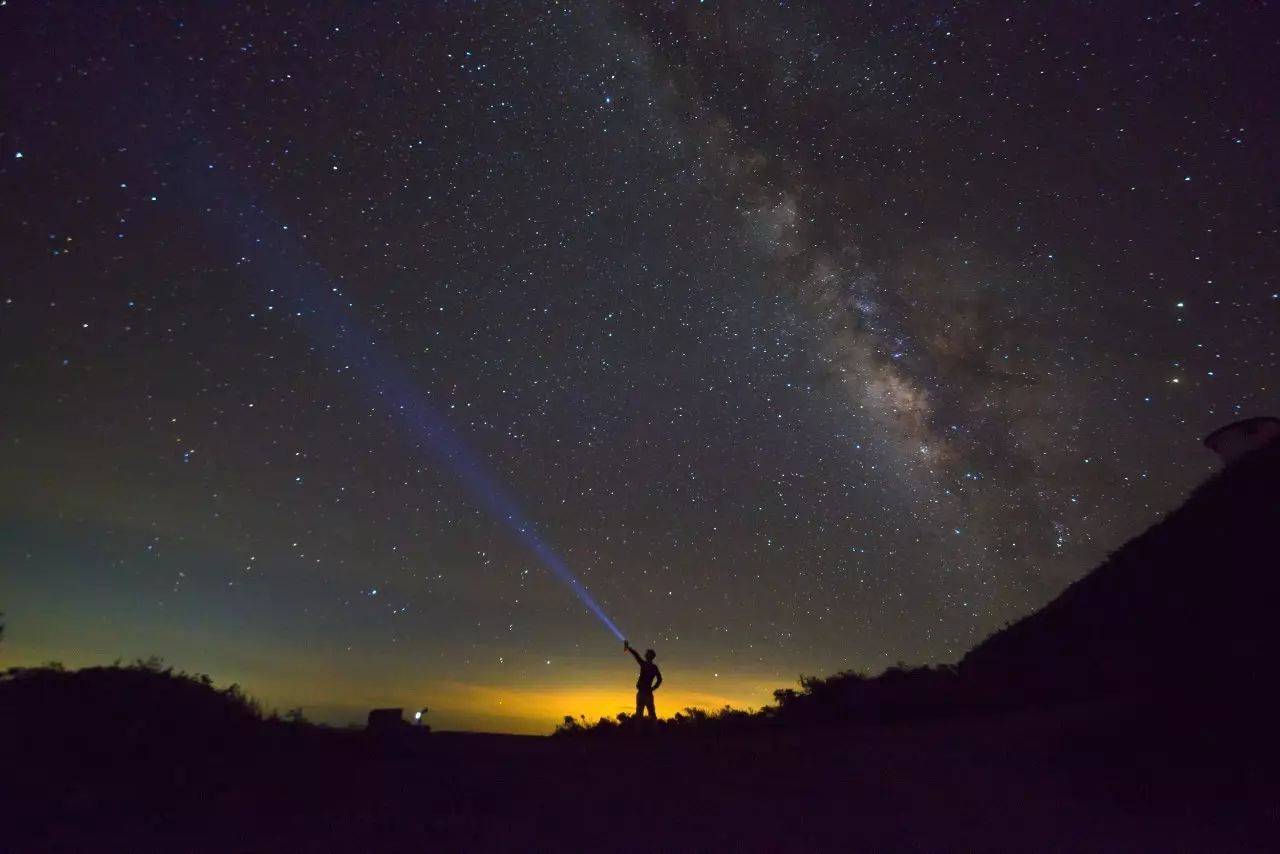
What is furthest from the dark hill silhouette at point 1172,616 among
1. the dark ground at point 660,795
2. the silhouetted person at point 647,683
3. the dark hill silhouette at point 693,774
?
the silhouetted person at point 647,683

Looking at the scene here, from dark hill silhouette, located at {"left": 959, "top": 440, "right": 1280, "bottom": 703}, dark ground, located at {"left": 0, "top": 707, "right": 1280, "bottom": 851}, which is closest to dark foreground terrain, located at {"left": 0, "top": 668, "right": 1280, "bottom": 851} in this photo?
dark ground, located at {"left": 0, "top": 707, "right": 1280, "bottom": 851}

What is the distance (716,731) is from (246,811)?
8913 millimetres

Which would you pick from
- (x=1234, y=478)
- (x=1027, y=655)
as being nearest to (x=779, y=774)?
(x=1027, y=655)

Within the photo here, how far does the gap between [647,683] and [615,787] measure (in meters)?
4.78

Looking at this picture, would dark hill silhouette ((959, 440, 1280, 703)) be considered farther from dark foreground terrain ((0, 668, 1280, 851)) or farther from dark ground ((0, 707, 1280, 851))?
dark ground ((0, 707, 1280, 851))

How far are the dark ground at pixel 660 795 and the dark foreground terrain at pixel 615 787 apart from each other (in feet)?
0.10

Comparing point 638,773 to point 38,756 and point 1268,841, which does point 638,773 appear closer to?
point 1268,841

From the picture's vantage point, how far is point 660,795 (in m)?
8.36

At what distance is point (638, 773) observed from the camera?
Result: 9.31 metres

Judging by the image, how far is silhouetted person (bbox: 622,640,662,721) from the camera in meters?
13.4

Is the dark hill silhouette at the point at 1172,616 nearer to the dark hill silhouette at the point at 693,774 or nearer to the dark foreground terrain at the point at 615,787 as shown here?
the dark hill silhouette at the point at 693,774

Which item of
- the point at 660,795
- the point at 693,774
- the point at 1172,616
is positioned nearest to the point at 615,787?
the point at 660,795

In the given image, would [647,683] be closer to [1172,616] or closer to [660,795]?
[660,795]

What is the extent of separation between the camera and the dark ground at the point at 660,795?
6.95 m
